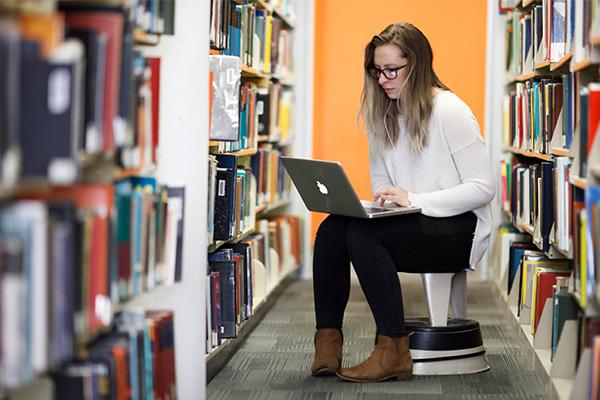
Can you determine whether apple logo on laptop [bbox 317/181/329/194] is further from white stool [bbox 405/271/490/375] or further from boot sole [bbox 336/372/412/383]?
boot sole [bbox 336/372/412/383]

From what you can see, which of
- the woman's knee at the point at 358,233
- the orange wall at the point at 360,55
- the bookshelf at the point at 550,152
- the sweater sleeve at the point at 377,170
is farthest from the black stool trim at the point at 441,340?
the orange wall at the point at 360,55

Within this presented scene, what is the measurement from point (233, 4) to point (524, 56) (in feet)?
4.30

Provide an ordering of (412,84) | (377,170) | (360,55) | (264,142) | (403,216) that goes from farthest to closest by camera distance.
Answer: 1. (360,55)
2. (264,142)
3. (377,170)
4. (412,84)
5. (403,216)

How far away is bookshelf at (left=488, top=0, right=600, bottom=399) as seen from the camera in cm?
253

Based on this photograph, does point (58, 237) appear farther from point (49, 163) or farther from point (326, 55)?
point (326, 55)

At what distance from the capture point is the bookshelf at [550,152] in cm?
253

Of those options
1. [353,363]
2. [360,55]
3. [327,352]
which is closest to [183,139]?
[327,352]

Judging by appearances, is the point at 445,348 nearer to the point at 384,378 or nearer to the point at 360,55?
the point at 384,378

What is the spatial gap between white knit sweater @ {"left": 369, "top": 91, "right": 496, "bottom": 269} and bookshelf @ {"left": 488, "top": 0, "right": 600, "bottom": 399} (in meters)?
0.23

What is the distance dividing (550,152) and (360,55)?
2241 mm

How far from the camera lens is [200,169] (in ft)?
8.80

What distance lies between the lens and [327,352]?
3.21 m

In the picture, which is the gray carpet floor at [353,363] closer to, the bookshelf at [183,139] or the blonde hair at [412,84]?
the bookshelf at [183,139]

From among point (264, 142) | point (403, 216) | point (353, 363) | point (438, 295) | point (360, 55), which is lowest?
point (353, 363)
